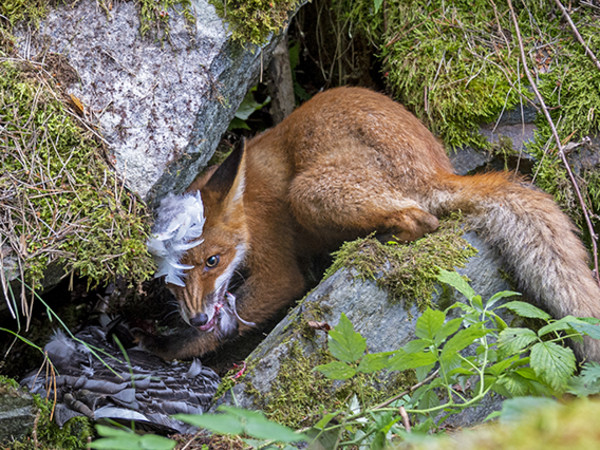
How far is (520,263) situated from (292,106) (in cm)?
340

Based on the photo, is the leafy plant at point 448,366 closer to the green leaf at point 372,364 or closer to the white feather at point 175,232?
the green leaf at point 372,364

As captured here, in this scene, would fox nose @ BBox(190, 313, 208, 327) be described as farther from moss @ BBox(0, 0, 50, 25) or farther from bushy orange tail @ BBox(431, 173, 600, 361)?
moss @ BBox(0, 0, 50, 25)

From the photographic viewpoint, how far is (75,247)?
3441 millimetres

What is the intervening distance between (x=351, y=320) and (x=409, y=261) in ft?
2.02

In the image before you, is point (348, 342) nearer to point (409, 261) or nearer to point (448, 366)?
point (448, 366)

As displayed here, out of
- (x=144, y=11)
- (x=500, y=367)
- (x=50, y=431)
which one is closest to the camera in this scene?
(x=500, y=367)

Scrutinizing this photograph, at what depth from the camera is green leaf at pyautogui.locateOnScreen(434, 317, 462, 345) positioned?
218 centimetres

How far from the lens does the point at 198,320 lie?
438 centimetres

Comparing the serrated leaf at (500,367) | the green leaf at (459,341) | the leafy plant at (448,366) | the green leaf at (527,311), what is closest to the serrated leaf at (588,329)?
the leafy plant at (448,366)

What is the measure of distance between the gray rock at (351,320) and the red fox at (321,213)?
359mm

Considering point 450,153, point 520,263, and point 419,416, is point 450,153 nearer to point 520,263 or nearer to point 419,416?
point 520,263

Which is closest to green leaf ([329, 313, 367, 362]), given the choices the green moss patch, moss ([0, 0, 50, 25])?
moss ([0, 0, 50, 25])

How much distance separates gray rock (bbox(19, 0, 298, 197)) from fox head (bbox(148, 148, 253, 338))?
0.27 meters

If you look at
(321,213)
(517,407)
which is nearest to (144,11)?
(321,213)
